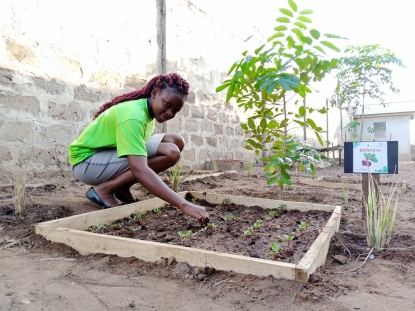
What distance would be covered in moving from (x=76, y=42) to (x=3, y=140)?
51.9 inches

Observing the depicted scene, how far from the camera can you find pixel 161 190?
1.78 meters

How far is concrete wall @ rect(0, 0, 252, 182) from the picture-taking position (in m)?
Answer: 3.01

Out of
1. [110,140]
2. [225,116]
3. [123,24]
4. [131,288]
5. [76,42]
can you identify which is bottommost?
[131,288]

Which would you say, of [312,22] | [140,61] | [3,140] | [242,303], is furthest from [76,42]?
[242,303]

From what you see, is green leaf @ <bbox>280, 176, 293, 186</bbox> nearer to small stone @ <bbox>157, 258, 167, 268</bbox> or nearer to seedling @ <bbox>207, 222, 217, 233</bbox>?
seedling @ <bbox>207, 222, 217, 233</bbox>

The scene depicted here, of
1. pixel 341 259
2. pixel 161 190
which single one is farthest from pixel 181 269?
pixel 341 259

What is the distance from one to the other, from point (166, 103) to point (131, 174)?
62 cm

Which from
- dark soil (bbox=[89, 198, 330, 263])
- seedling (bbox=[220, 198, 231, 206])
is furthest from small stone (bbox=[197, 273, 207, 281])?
seedling (bbox=[220, 198, 231, 206])

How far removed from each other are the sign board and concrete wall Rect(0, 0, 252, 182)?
2767 mm

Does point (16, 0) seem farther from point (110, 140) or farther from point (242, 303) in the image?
point (242, 303)

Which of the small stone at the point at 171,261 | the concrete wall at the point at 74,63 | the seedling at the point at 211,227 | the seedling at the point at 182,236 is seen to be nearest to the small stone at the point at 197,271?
the small stone at the point at 171,261

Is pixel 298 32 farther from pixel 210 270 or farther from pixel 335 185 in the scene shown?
pixel 335 185

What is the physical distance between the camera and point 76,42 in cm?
355

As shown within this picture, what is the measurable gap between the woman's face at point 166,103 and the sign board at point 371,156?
1225mm
